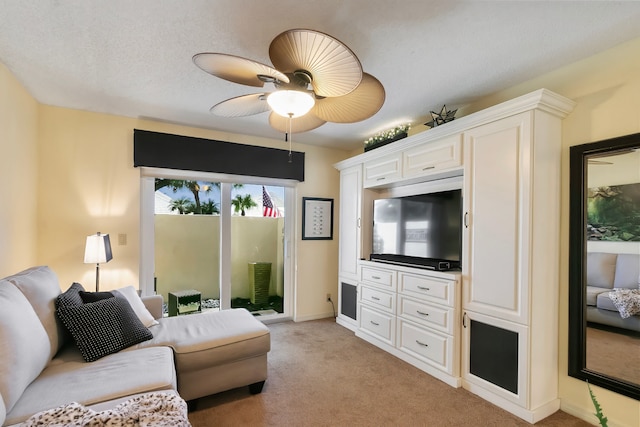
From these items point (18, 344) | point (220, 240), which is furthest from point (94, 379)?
point (220, 240)

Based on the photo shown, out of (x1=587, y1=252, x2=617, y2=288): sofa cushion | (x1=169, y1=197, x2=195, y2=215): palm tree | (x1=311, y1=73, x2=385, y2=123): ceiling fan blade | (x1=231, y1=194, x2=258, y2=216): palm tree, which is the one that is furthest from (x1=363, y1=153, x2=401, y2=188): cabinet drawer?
(x1=169, y1=197, x2=195, y2=215): palm tree

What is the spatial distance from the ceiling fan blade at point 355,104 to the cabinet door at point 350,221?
1.88 meters

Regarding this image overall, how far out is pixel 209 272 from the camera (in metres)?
3.88

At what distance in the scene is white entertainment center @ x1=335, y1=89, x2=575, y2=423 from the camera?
6.96ft

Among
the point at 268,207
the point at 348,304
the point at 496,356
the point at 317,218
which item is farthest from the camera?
the point at 317,218

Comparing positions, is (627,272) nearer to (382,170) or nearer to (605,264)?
(605,264)

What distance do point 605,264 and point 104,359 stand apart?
321 centimetres

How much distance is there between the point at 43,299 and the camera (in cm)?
182

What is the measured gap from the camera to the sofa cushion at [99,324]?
1.86 metres

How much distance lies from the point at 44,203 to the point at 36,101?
936 millimetres

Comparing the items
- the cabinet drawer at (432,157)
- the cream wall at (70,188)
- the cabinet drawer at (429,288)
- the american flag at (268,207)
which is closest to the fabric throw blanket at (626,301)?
the cabinet drawer at (429,288)

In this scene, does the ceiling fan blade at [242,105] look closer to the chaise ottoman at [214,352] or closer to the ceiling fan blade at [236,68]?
the ceiling fan blade at [236,68]

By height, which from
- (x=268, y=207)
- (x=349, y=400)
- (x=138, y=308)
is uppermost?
(x=268, y=207)

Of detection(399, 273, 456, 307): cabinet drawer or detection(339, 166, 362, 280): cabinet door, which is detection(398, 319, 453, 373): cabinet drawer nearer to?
detection(399, 273, 456, 307): cabinet drawer
